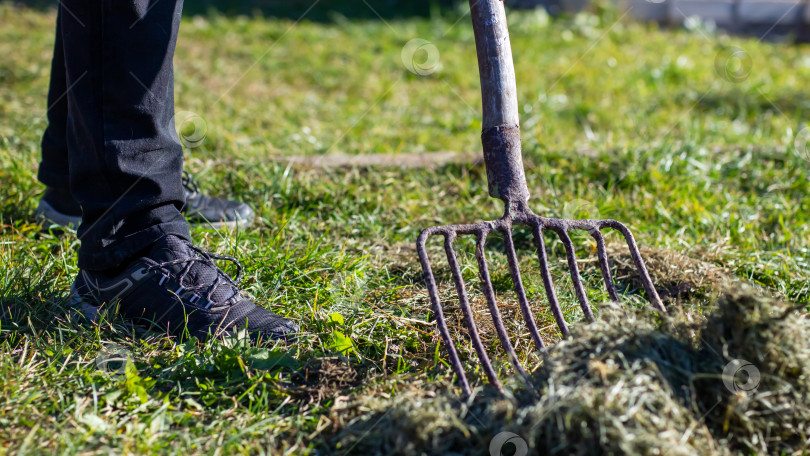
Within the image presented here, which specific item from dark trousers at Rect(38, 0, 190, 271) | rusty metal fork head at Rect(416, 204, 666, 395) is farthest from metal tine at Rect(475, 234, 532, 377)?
dark trousers at Rect(38, 0, 190, 271)

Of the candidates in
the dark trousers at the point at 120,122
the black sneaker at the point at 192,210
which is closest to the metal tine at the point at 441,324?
the dark trousers at the point at 120,122

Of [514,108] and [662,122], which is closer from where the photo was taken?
[514,108]

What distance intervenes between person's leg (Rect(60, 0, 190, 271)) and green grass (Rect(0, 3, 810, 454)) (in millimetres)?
289

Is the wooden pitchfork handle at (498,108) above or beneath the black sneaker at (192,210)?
above

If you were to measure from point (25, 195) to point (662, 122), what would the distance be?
11.3 ft

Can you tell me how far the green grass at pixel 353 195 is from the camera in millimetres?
1572

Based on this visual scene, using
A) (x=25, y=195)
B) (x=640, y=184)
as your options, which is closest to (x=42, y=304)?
(x=25, y=195)

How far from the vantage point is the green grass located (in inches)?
61.9

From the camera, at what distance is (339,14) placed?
23.1 feet

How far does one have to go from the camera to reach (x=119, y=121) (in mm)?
1791

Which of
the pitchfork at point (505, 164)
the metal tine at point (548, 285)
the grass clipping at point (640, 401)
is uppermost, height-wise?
the pitchfork at point (505, 164)

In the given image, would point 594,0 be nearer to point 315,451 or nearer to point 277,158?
point 277,158

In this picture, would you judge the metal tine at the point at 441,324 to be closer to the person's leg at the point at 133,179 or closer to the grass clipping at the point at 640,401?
the grass clipping at the point at 640,401

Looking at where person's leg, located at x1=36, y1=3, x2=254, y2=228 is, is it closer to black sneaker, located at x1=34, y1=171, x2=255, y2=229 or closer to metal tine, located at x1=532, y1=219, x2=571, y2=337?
black sneaker, located at x1=34, y1=171, x2=255, y2=229
